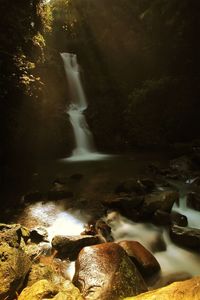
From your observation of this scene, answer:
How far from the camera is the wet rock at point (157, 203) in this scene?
249 inches

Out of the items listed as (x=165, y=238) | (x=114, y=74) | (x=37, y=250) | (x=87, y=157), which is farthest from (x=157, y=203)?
(x=114, y=74)

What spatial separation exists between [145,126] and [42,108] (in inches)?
234

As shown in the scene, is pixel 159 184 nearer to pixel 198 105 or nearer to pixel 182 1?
pixel 198 105

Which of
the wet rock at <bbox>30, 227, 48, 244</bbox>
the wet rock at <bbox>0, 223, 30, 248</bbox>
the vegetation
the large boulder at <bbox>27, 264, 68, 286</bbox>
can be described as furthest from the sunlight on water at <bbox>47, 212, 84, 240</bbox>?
the vegetation


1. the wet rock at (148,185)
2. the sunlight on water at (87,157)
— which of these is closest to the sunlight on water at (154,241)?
the wet rock at (148,185)

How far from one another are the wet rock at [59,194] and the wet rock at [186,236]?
3.40 meters

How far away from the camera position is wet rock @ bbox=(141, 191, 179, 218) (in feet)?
20.7

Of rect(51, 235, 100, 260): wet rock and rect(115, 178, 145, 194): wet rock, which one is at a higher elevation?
rect(115, 178, 145, 194): wet rock

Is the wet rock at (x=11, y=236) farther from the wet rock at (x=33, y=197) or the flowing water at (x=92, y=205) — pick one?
the wet rock at (x=33, y=197)

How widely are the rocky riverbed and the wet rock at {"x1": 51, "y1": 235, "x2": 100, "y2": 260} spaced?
2 cm

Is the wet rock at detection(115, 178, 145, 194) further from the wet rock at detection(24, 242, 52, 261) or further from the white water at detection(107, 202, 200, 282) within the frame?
the wet rock at detection(24, 242, 52, 261)

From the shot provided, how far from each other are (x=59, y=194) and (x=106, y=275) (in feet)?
14.3

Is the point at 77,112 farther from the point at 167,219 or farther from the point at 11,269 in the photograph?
the point at 11,269

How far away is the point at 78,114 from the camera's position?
16.6 m
